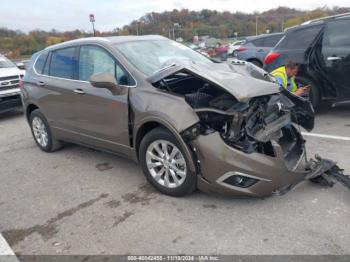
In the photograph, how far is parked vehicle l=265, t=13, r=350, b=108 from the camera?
6133 mm

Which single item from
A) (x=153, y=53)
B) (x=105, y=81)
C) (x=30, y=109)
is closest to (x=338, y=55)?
(x=153, y=53)

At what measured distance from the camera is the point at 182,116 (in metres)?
3.43

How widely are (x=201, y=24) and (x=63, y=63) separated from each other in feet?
161

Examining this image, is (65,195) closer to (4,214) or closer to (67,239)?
(4,214)

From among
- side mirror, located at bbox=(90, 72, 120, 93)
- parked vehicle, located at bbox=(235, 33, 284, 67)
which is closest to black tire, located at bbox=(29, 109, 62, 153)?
side mirror, located at bbox=(90, 72, 120, 93)

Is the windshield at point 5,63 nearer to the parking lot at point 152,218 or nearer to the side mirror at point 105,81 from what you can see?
the parking lot at point 152,218

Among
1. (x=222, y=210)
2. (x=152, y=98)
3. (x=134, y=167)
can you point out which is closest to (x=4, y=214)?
(x=134, y=167)

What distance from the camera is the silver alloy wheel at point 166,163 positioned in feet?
12.0

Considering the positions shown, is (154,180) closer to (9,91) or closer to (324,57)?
(324,57)

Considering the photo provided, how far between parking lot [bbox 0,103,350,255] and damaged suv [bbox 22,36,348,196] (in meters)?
0.24

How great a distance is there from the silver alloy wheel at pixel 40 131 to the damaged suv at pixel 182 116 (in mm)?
748

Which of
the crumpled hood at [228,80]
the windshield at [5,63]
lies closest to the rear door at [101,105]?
the crumpled hood at [228,80]

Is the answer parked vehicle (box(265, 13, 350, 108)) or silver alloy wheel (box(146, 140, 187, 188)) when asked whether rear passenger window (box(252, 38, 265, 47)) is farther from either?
silver alloy wheel (box(146, 140, 187, 188))

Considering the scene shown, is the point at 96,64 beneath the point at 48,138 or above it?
above
